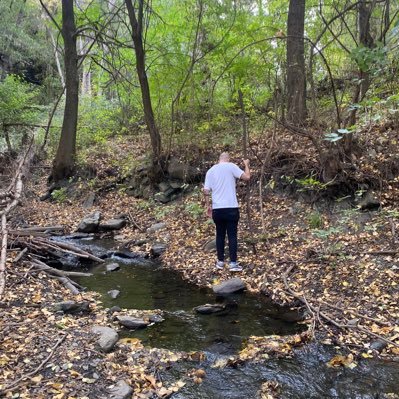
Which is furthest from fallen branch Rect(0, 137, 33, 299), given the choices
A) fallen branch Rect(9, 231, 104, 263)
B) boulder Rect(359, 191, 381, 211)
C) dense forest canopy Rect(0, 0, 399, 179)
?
boulder Rect(359, 191, 381, 211)

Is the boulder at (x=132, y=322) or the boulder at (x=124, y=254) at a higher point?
the boulder at (x=124, y=254)

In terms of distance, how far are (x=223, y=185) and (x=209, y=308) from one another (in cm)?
225

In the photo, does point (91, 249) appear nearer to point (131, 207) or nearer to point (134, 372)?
point (131, 207)

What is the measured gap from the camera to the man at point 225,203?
22.7 ft

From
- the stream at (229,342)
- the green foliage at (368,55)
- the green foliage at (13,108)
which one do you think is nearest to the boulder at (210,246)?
the stream at (229,342)

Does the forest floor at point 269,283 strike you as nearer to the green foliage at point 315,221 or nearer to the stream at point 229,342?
the green foliage at point 315,221

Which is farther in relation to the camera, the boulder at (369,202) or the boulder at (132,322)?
the boulder at (369,202)

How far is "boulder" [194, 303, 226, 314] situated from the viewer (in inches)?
219

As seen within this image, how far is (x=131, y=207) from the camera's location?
11719 millimetres

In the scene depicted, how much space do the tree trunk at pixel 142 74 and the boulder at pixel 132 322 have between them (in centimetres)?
708


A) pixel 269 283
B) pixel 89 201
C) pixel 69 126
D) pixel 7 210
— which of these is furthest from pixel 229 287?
pixel 69 126

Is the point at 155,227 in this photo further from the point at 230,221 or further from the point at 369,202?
the point at 369,202

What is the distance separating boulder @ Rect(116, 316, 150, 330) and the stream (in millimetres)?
91

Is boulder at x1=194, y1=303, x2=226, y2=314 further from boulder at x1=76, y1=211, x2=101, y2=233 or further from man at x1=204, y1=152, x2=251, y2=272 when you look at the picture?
boulder at x1=76, y1=211, x2=101, y2=233
